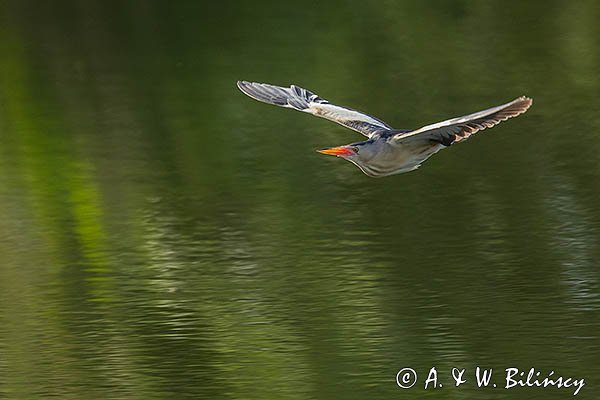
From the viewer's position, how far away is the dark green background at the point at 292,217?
11633 millimetres

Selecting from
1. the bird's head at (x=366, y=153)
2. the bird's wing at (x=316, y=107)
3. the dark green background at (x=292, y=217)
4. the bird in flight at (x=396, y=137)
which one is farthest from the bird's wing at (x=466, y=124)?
the dark green background at (x=292, y=217)

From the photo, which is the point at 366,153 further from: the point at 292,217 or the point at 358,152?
the point at 292,217

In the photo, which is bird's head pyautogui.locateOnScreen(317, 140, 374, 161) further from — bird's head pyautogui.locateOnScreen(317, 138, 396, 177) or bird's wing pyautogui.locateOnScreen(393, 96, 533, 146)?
bird's wing pyautogui.locateOnScreen(393, 96, 533, 146)

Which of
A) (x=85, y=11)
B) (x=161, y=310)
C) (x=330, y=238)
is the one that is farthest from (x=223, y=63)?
(x=161, y=310)

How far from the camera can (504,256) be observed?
1367 centimetres

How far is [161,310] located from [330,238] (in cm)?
233

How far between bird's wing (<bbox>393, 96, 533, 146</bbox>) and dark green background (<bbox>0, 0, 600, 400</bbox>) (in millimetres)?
2174

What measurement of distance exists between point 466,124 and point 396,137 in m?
0.66

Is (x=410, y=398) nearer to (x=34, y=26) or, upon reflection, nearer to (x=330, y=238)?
(x=330, y=238)

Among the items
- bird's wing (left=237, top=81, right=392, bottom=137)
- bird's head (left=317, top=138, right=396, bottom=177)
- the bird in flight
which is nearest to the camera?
the bird in flight

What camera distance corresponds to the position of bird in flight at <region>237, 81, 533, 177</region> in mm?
9008

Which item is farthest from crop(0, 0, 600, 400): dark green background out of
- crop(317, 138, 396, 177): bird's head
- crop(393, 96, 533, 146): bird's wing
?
crop(393, 96, 533, 146): bird's wing

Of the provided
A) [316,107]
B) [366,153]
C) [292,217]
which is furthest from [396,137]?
[292,217]

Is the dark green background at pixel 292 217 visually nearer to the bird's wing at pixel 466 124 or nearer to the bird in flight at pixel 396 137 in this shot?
the bird in flight at pixel 396 137
